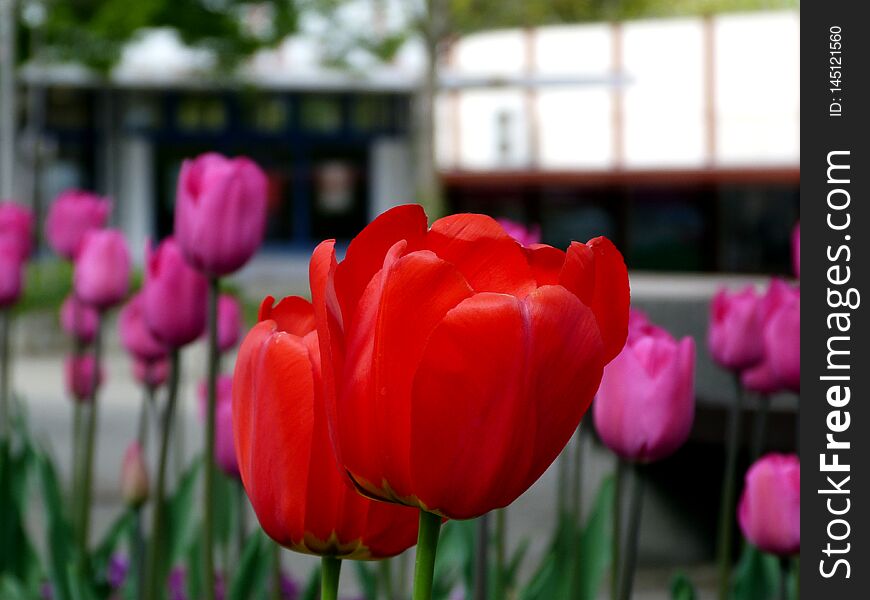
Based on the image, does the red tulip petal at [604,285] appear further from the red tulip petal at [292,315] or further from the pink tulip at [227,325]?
the pink tulip at [227,325]

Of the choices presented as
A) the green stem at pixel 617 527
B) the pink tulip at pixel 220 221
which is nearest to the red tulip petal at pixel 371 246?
the green stem at pixel 617 527

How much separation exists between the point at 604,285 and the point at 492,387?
88 mm

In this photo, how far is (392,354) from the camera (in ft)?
2.21

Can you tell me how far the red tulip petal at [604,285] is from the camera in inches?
26.9

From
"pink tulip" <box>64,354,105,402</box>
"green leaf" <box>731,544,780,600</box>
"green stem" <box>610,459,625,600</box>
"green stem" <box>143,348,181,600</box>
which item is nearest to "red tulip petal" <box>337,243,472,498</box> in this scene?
"green stem" <box>610,459,625,600</box>

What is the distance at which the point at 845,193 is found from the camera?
4.20 feet

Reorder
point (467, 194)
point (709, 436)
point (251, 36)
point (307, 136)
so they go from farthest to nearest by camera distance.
A: point (307, 136) → point (467, 194) → point (251, 36) → point (709, 436)

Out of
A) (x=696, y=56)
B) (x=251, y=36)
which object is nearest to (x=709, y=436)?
(x=251, y=36)

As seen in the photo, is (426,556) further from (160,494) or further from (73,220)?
(73,220)

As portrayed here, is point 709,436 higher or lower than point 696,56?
lower

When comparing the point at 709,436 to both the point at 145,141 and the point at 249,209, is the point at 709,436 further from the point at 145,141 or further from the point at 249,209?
the point at 145,141

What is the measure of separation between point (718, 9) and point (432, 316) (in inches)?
1552

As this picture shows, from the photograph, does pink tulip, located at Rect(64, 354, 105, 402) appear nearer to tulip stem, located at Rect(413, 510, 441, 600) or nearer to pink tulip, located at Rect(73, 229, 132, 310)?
pink tulip, located at Rect(73, 229, 132, 310)

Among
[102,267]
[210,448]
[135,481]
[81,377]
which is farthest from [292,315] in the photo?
[81,377]
